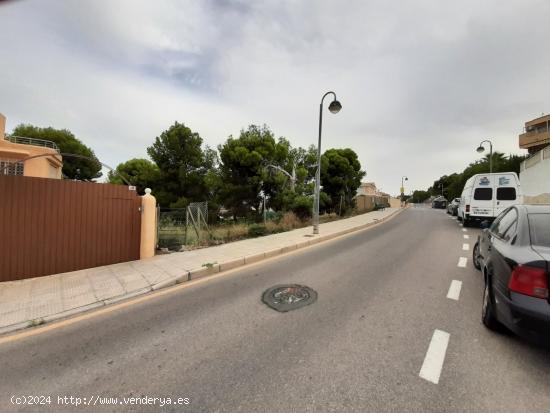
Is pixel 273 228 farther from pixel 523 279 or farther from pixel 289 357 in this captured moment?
pixel 523 279

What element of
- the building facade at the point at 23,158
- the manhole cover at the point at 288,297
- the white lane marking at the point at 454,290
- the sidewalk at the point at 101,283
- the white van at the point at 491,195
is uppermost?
the building facade at the point at 23,158

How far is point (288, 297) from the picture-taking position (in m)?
4.58

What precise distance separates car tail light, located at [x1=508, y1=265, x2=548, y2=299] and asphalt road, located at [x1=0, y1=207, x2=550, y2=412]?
2.64 ft

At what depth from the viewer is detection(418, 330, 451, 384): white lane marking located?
2.52m

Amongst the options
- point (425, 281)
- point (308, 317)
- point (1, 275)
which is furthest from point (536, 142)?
point (1, 275)

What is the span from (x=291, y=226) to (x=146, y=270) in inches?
351

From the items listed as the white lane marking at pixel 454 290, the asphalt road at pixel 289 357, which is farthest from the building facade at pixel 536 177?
the asphalt road at pixel 289 357

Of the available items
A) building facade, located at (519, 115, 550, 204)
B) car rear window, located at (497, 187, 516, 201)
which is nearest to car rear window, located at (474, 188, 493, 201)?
car rear window, located at (497, 187, 516, 201)

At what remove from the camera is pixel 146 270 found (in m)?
6.04

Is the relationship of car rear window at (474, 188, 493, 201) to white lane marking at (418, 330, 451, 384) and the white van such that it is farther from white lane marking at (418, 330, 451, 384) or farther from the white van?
white lane marking at (418, 330, 451, 384)

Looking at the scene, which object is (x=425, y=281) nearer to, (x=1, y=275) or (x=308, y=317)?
(x=308, y=317)

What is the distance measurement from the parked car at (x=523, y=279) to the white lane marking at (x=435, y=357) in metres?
0.64

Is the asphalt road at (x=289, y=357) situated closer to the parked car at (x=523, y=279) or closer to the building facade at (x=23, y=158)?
the parked car at (x=523, y=279)

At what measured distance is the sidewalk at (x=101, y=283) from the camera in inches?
160
